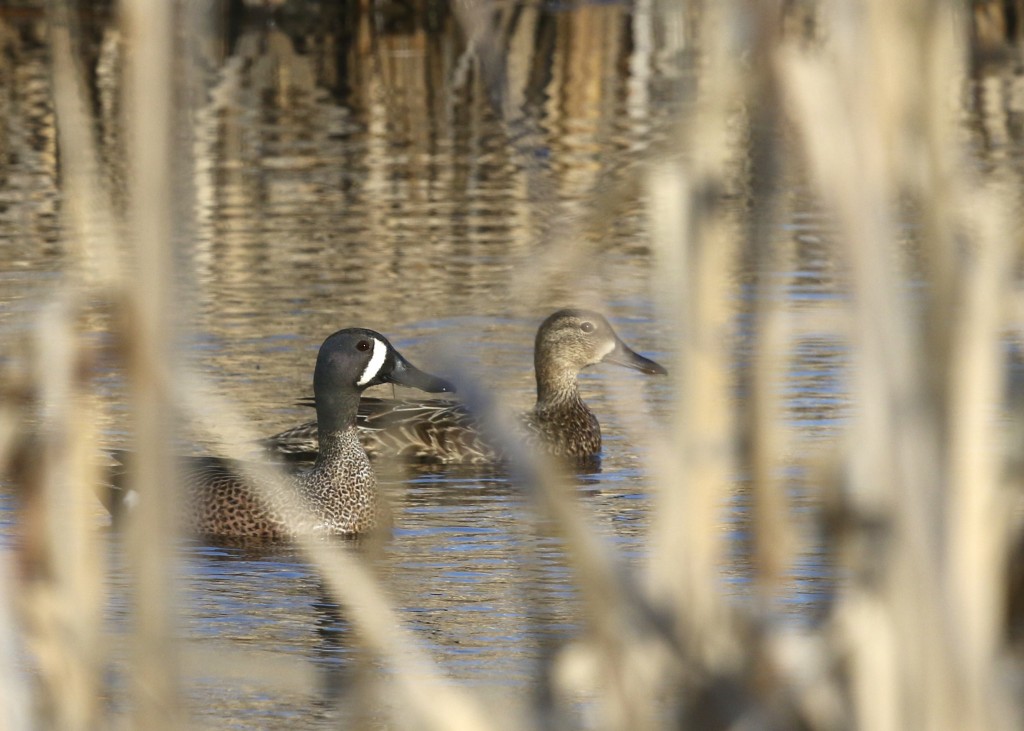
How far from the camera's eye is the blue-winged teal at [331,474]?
8.26 metres

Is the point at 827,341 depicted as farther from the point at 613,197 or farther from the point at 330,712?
the point at 613,197

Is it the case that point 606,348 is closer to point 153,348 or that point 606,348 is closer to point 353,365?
point 353,365

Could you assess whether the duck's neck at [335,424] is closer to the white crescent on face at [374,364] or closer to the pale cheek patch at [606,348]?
the white crescent on face at [374,364]

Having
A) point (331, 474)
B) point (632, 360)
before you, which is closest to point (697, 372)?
point (331, 474)

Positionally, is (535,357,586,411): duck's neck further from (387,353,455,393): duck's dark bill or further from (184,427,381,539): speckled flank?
(184,427,381,539): speckled flank

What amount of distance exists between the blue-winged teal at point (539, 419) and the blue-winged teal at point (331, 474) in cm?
33

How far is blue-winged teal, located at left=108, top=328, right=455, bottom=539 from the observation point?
325 inches

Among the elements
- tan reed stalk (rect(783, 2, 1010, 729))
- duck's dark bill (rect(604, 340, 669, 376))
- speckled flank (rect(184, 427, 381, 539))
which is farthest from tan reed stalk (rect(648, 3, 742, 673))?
duck's dark bill (rect(604, 340, 669, 376))

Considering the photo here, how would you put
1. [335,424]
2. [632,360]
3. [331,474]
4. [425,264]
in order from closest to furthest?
[331,474] < [335,424] < [632,360] < [425,264]

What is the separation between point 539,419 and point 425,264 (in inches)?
123

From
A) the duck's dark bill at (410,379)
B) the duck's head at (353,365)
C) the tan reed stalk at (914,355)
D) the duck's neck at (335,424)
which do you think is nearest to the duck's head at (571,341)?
the duck's dark bill at (410,379)

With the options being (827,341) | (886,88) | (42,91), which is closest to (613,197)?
(886,88)

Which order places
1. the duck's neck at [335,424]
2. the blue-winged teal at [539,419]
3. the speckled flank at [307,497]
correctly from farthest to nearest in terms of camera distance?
the blue-winged teal at [539,419]
the duck's neck at [335,424]
the speckled flank at [307,497]

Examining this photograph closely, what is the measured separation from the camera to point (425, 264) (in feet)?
42.9
